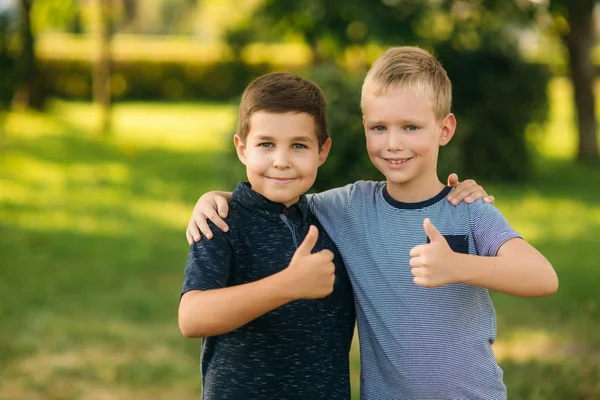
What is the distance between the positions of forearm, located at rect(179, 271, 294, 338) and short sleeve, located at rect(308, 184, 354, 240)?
0.56 meters

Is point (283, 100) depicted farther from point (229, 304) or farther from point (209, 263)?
point (229, 304)

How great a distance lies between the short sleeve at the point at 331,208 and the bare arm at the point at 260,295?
1.69 feet

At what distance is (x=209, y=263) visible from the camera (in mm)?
2242

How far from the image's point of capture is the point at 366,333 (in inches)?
101

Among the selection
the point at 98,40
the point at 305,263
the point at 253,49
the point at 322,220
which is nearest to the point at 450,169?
the point at 322,220

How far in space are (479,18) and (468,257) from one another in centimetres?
1128

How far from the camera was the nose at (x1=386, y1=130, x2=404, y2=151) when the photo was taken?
96.1 inches

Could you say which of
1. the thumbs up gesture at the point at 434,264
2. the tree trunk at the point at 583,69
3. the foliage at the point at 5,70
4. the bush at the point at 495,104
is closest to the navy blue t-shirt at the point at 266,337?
the thumbs up gesture at the point at 434,264

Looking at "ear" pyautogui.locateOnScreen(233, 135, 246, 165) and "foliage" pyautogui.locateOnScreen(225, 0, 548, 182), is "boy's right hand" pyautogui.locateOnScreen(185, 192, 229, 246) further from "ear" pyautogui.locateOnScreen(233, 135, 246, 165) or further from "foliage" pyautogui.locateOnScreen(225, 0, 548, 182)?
"foliage" pyautogui.locateOnScreen(225, 0, 548, 182)

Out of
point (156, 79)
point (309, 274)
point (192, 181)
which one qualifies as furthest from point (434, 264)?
point (156, 79)

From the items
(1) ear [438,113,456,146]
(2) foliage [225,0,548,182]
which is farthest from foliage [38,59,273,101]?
(1) ear [438,113,456,146]

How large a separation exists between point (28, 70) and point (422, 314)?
66.6ft

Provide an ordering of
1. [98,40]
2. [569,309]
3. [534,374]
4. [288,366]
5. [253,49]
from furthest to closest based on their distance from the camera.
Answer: [253,49], [98,40], [569,309], [534,374], [288,366]

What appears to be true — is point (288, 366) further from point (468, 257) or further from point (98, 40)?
point (98, 40)
